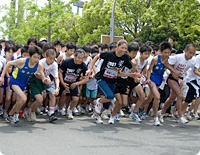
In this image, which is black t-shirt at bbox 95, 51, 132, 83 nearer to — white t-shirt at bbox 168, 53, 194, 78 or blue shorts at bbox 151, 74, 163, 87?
blue shorts at bbox 151, 74, 163, 87

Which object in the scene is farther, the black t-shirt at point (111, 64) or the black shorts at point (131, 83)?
the black shorts at point (131, 83)

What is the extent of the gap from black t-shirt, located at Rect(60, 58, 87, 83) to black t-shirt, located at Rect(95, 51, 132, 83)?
726 millimetres

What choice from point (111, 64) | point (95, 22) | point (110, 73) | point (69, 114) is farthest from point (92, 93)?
point (95, 22)

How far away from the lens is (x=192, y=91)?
938cm

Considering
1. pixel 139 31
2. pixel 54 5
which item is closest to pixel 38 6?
pixel 54 5

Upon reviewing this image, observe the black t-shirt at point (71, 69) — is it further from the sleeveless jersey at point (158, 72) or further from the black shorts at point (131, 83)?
the sleeveless jersey at point (158, 72)

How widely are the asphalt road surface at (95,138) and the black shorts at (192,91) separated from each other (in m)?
0.74

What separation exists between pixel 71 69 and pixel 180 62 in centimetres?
288

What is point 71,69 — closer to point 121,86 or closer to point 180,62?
point 121,86

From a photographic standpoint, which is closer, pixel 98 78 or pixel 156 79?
pixel 98 78

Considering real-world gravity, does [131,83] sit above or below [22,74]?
below

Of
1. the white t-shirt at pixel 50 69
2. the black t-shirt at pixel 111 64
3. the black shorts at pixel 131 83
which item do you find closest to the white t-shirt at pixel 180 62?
the black shorts at pixel 131 83

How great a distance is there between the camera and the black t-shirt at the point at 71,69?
8961 millimetres

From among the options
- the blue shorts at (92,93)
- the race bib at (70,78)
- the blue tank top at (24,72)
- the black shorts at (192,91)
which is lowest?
Result: the blue shorts at (92,93)
